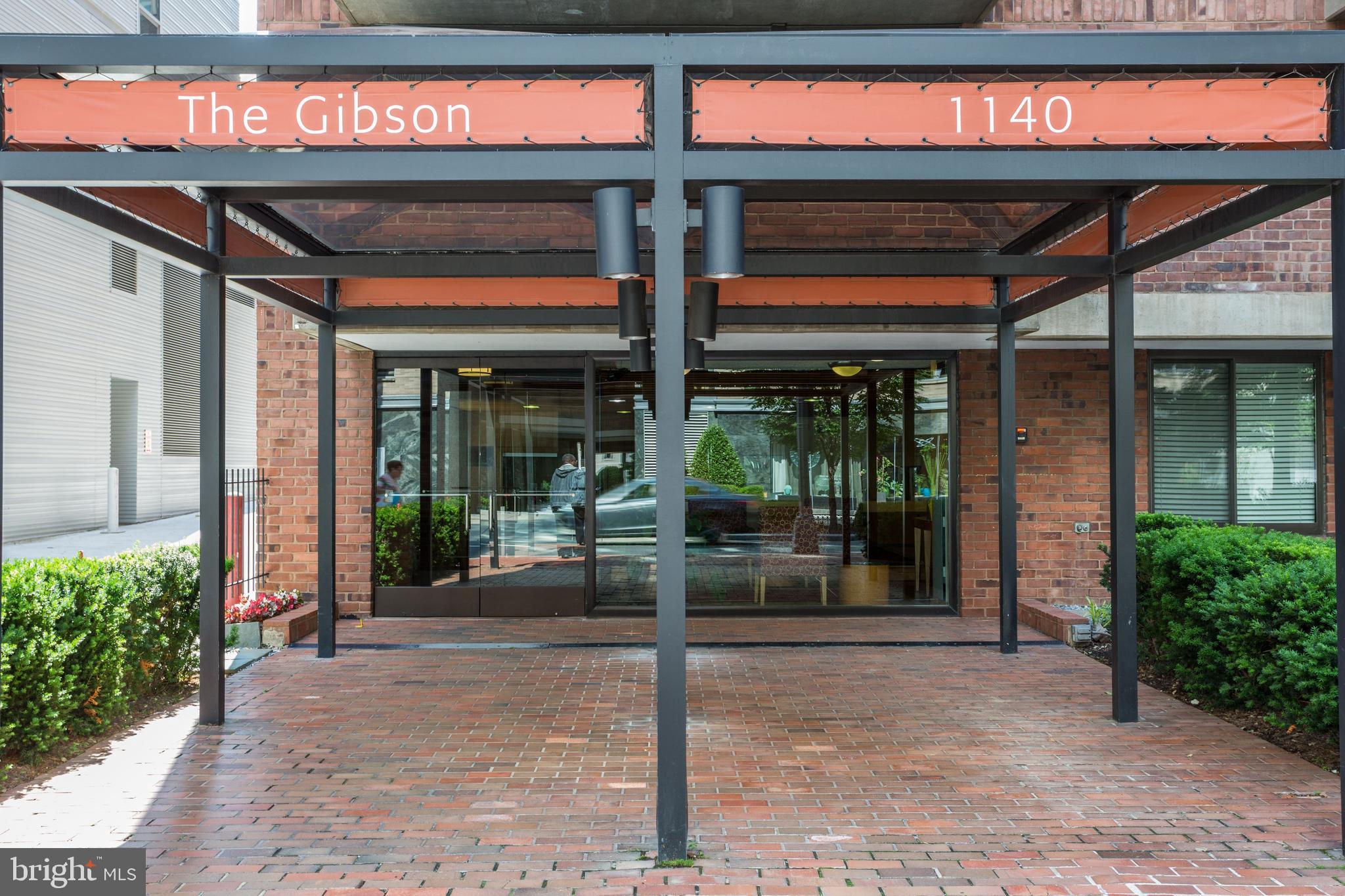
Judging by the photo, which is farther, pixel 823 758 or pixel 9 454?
pixel 9 454

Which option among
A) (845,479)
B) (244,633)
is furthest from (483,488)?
(845,479)

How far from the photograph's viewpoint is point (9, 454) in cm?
1825

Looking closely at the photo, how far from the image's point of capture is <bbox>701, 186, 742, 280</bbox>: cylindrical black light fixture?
3873 mm

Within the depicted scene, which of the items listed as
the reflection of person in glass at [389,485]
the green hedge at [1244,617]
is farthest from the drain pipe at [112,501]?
the green hedge at [1244,617]

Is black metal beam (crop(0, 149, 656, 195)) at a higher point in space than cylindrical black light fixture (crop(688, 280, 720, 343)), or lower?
higher

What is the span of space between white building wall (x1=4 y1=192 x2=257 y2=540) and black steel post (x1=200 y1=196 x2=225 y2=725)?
11.1 m

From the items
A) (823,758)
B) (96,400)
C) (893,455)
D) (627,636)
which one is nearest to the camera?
(823,758)

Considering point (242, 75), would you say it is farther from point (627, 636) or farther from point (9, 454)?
point (9, 454)

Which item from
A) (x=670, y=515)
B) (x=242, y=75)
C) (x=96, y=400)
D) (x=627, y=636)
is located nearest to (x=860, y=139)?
(x=670, y=515)

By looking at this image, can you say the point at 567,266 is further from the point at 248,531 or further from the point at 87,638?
the point at 248,531

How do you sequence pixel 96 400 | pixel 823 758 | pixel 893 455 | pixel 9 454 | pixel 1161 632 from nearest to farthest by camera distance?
pixel 823 758
pixel 1161 632
pixel 893 455
pixel 9 454
pixel 96 400

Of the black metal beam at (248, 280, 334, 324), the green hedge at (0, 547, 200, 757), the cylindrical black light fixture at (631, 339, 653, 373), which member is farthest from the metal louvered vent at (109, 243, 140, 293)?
the cylindrical black light fixture at (631, 339, 653, 373)

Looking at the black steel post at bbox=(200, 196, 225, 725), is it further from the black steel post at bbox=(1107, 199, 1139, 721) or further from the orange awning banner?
the black steel post at bbox=(1107, 199, 1139, 721)

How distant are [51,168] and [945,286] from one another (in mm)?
5928
